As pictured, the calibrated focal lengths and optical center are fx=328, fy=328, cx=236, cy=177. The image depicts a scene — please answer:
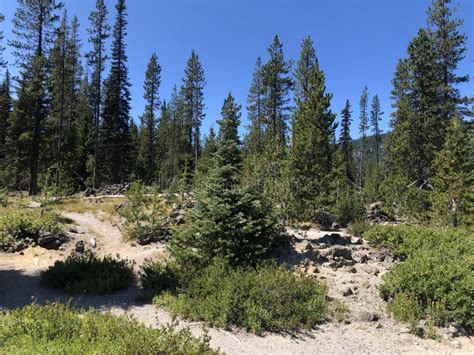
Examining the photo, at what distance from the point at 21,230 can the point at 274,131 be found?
25.9 m

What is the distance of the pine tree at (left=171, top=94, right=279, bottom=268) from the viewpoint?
414 inches

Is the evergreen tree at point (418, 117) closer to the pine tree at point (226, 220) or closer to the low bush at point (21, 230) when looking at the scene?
the pine tree at point (226, 220)

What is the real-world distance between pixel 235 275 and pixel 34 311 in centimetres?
484

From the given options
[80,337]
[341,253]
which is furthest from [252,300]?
[341,253]

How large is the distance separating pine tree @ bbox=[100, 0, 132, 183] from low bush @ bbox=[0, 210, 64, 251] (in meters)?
23.1

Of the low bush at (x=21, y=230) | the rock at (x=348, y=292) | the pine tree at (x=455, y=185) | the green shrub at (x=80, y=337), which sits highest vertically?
the pine tree at (x=455, y=185)

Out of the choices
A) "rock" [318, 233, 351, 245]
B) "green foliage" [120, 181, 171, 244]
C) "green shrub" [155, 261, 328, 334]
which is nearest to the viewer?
"green shrub" [155, 261, 328, 334]

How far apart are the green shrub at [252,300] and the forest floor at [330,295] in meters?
0.25

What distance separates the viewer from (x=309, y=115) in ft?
72.3

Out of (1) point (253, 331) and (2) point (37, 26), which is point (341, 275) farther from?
(2) point (37, 26)

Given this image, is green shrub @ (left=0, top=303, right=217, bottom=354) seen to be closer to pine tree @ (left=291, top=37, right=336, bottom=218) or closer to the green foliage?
the green foliage

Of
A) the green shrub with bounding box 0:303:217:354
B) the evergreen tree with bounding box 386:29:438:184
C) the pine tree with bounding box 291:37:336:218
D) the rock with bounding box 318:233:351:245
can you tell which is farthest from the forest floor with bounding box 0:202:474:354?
the evergreen tree with bounding box 386:29:438:184

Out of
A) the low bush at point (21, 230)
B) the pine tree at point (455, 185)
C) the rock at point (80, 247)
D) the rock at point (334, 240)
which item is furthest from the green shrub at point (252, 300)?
the pine tree at point (455, 185)

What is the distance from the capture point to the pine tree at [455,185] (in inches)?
732
